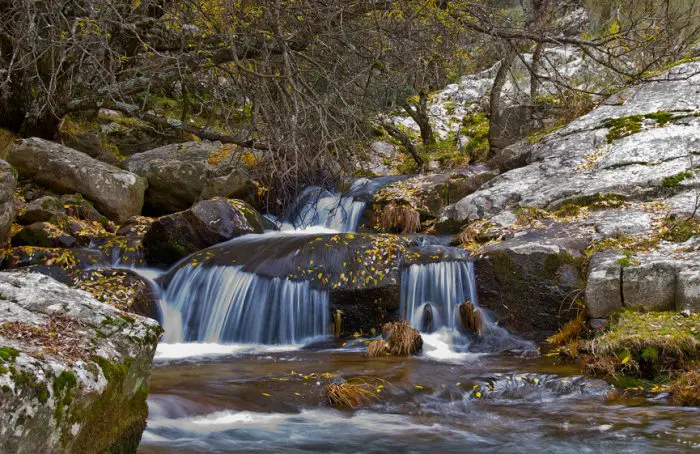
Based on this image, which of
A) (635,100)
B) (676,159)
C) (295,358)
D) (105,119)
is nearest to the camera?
(295,358)

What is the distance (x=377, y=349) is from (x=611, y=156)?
5.17m

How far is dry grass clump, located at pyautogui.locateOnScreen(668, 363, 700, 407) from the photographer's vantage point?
4918 mm

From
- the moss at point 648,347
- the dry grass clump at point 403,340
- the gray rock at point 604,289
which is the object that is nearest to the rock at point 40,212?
the dry grass clump at point 403,340

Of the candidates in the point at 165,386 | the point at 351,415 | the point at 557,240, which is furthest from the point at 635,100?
the point at 165,386

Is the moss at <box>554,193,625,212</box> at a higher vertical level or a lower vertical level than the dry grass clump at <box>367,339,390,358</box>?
higher

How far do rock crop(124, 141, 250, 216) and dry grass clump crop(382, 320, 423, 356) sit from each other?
5.82m

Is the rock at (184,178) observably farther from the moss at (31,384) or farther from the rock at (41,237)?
the moss at (31,384)

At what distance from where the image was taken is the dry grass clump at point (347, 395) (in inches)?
199

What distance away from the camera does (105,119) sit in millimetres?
14898

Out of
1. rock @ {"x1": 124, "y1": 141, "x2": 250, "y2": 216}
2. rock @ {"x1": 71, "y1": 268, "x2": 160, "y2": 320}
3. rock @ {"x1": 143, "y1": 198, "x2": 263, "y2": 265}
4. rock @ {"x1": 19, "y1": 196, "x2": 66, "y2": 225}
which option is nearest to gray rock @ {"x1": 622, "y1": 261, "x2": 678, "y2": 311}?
rock @ {"x1": 71, "y1": 268, "x2": 160, "y2": 320}

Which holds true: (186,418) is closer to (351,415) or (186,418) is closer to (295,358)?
(351,415)

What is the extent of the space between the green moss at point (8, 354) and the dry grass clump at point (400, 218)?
27.3 ft

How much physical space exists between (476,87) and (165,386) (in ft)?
47.0

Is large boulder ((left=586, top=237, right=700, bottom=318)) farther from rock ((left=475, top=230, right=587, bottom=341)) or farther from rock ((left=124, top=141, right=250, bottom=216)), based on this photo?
rock ((left=124, top=141, right=250, bottom=216))
